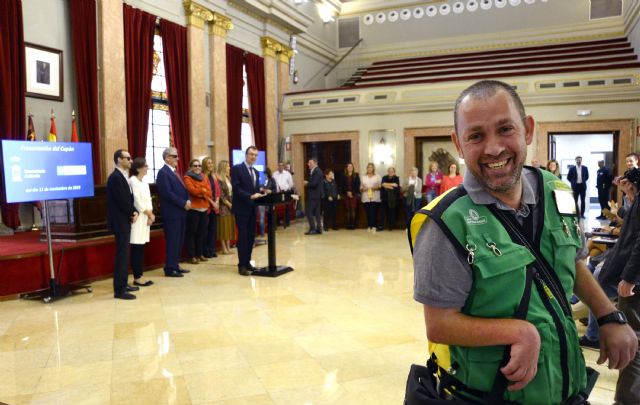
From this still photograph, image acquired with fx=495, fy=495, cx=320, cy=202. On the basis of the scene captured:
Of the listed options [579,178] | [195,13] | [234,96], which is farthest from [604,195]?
[195,13]

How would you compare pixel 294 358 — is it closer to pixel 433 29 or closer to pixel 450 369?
pixel 450 369

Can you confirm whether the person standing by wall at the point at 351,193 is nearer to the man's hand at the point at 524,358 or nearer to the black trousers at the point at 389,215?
the black trousers at the point at 389,215

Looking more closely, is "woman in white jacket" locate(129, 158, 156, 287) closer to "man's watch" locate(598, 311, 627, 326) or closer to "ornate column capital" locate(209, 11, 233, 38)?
"man's watch" locate(598, 311, 627, 326)

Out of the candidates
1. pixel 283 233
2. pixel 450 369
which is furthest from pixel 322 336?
pixel 283 233

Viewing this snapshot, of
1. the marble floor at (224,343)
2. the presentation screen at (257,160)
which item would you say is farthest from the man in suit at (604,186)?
the marble floor at (224,343)

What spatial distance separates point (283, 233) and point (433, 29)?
9.92 meters

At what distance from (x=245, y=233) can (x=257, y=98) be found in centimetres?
670

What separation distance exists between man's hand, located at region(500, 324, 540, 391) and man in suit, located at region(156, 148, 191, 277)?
5491mm

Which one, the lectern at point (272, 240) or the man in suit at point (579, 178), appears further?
the man in suit at point (579, 178)

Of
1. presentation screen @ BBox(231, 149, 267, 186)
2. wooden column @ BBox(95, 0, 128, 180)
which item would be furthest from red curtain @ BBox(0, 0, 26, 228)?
presentation screen @ BBox(231, 149, 267, 186)

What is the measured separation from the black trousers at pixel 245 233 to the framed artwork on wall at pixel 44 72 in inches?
141

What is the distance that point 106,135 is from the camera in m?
7.88

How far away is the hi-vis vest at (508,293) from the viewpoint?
104 cm

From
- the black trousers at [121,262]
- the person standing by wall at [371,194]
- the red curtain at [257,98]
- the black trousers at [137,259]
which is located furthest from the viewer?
the red curtain at [257,98]
